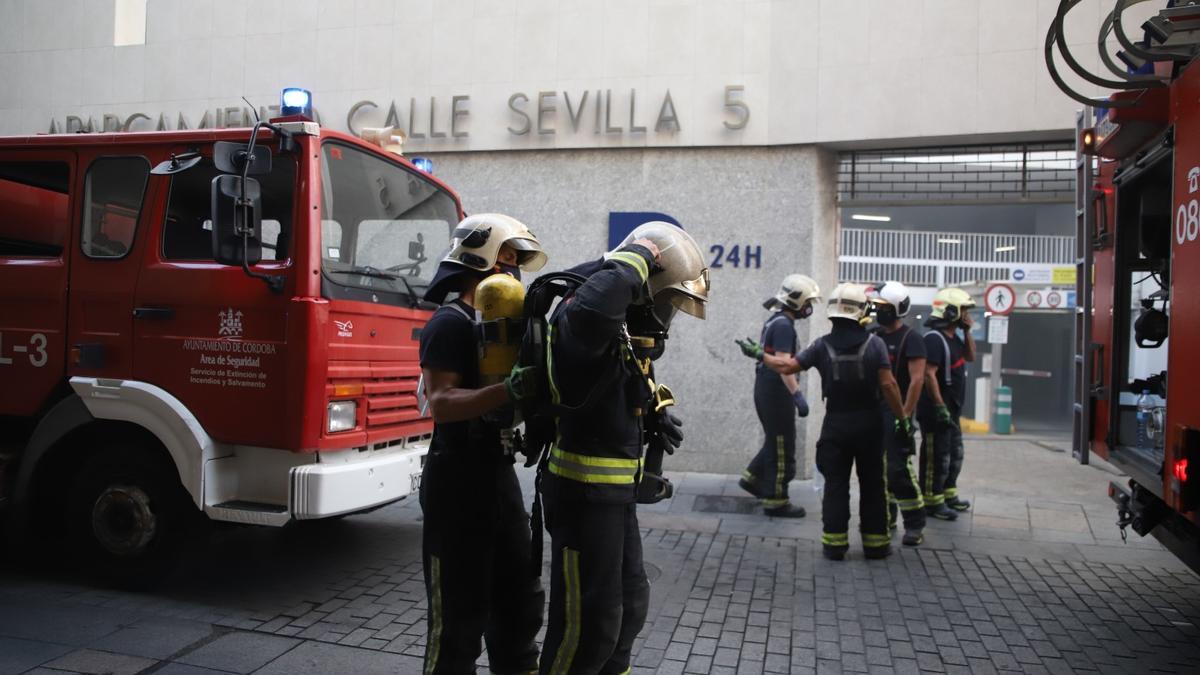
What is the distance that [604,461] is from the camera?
294 cm

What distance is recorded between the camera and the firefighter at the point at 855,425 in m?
5.97

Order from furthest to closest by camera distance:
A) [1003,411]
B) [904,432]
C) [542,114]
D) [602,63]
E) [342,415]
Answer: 1. [1003,411]
2. [542,114]
3. [602,63]
4. [904,432]
5. [342,415]

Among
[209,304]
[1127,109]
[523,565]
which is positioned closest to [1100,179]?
[1127,109]

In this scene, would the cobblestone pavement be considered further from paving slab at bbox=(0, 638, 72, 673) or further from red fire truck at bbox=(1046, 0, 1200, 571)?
red fire truck at bbox=(1046, 0, 1200, 571)

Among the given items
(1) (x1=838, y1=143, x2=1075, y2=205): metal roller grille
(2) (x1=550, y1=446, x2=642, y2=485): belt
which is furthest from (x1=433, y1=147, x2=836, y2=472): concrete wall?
(2) (x1=550, y1=446, x2=642, y2=485): belt

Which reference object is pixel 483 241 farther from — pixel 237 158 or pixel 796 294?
pixel 796 294

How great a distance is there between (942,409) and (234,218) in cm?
560

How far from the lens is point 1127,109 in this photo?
445 cm

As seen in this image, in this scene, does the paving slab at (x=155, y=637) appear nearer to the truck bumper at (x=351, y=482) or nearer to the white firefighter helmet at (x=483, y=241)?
the truck bumper at (x=351, y=482)

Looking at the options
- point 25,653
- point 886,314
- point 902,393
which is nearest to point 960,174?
point 886,314

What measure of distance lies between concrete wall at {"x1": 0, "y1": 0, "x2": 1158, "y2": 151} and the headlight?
5.29m

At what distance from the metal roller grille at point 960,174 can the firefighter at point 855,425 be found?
3.79 metres

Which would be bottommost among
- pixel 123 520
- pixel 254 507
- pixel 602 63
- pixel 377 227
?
pixel 123 520

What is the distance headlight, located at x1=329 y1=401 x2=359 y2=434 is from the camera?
186 inches
